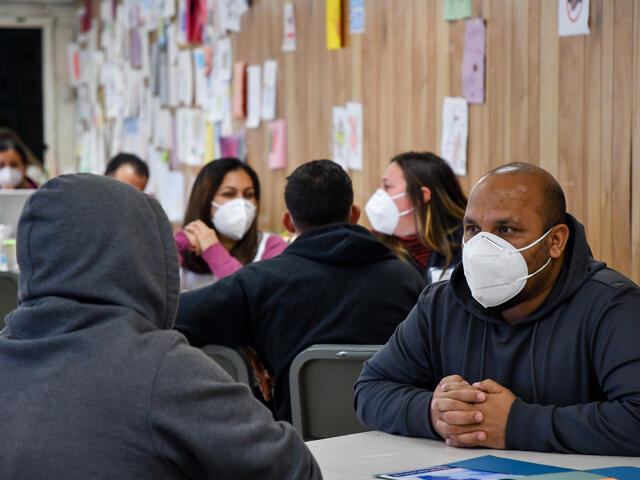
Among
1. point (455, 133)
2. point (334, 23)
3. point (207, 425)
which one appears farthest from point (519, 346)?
point (334, 23)

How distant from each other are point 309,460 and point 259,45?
4427 mm

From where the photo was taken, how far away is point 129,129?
27.4 feet

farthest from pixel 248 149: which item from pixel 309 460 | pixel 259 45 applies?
pixel 309 460

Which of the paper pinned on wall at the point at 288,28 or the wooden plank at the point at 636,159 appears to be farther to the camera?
the paper pinned on wall at the point at 288,28

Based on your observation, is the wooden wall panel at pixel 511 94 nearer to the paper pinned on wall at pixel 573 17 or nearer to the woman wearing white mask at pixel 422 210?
the paper pinned on wall at pixel 573 17

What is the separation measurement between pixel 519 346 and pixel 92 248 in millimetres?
913

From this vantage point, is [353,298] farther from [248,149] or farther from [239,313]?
[248,149]

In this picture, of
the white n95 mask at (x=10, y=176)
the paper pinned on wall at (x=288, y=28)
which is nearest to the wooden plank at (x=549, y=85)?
the paper pinned on wall at (x=288, y=28)

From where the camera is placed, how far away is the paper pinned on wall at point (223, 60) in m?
→ 5.87

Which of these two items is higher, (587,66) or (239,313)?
(587,66)

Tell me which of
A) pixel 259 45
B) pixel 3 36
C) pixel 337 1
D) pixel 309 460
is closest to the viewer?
pixel 309 460

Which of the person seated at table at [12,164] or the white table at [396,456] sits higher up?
the person seated at table at [12,164]

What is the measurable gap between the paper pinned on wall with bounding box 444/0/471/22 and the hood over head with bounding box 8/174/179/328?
2.59 m

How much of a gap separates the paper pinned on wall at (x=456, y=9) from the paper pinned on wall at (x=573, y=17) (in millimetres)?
546
